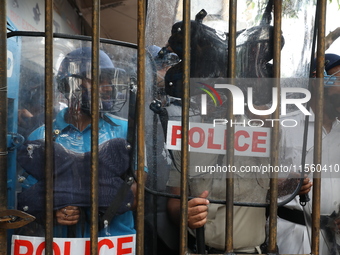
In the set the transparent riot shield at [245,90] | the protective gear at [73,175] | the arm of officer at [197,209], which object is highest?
the transparent riot shield at [245,90]

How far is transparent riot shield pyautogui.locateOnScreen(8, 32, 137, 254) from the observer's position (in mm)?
1260

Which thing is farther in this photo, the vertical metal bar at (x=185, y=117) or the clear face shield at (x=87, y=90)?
the clear face shield at (x=87, y=90)

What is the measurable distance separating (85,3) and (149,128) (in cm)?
345

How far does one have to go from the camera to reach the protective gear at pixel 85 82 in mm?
1282

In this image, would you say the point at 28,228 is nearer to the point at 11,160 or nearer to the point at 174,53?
the point at 11,160

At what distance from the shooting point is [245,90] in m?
1.21

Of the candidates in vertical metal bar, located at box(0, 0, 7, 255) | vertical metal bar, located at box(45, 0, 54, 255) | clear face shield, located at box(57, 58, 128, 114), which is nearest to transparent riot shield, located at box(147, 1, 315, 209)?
clear face shield, located at box(57, 58, 128, 114)

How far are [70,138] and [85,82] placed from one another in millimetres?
198

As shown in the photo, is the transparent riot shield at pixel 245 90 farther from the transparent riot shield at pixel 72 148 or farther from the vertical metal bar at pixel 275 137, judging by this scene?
the transparent riot shield at pixel 72 148

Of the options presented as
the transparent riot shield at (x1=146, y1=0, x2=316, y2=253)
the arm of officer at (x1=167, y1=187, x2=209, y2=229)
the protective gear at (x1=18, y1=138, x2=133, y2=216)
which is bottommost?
the arm of officer at (x1=167, y1=187, x2=209, y2=229)

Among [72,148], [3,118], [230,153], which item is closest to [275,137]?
[230,153]

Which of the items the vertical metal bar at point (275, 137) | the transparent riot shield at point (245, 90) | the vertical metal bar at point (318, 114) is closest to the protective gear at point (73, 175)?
the transparent riot shield at point (245, 90)

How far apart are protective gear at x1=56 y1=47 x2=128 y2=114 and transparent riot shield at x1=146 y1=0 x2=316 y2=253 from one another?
21 centimetres

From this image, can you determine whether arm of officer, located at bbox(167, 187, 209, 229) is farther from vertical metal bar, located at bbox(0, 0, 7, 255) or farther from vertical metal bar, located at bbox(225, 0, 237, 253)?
vertical metal bar, located at bbox(0, 0, 7, 255)
